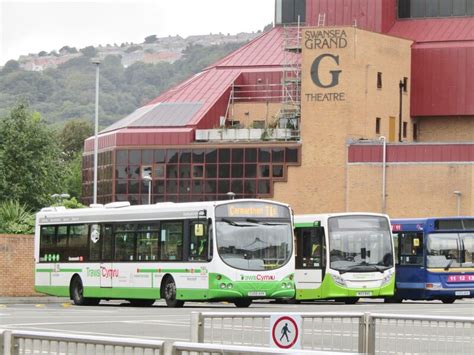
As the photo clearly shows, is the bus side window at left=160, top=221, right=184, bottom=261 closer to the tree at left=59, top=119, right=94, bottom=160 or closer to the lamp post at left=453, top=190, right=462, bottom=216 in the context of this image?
the lamp post at left=453, top=190, right=462, bottom=216

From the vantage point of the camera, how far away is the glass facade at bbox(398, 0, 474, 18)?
310 feet

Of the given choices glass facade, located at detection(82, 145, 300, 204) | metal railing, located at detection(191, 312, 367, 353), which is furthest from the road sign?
glass facade, located at detection(82, 145, 300, 204)

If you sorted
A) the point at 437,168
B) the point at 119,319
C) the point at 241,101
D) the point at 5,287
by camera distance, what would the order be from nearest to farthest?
the point at 119,319, the point at 5,287, the point at 437,168, the point at 241,101

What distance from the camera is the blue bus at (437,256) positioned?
148ft

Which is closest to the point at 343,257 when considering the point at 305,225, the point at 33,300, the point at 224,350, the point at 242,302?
the point at 305,225

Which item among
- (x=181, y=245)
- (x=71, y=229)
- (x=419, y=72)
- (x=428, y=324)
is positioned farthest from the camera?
(x=419, y=72)

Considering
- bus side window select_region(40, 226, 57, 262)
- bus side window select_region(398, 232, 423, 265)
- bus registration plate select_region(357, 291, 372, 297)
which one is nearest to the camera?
bus registration plate select_region(357, 291, 372, 297)

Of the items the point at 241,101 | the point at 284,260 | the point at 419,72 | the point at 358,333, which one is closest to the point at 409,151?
the point at 419,72

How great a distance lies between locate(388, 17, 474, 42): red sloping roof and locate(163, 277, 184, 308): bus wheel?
2227 inches

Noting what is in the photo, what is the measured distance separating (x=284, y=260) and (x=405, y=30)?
2293 inches

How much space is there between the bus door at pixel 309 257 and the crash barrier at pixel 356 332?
28.2 metres

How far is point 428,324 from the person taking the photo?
14.0 m

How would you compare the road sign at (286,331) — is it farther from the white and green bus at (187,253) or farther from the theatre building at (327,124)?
the theatre building at (327,124)

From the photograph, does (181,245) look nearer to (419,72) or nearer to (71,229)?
(71,229)
